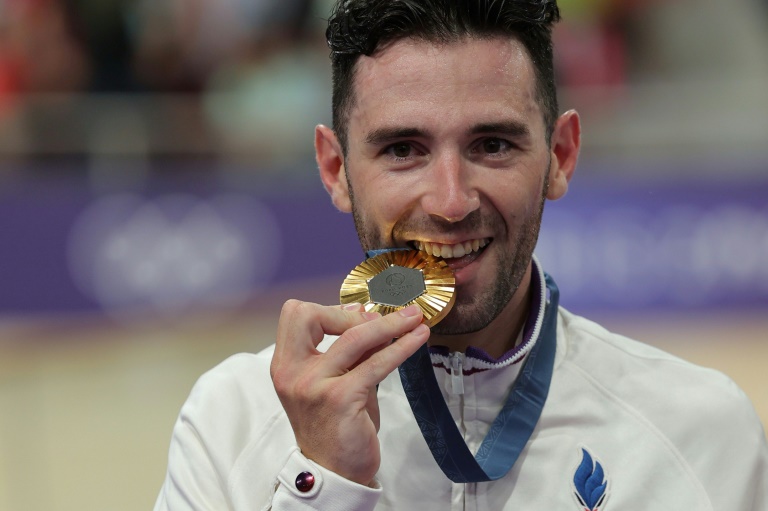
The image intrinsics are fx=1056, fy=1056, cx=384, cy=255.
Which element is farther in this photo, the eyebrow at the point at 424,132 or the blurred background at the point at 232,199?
the blurred background at the point at 232,199

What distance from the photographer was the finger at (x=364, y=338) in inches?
76.8

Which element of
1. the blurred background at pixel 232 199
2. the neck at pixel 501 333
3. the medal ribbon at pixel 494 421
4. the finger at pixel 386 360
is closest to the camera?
the finger at pixel 386 360

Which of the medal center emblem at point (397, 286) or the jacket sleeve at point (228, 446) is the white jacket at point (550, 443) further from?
the medal center emblem at point (397, 286)

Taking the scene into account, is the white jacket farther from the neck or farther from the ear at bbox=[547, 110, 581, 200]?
the ear at bbox=[547, 110, 581, 200]

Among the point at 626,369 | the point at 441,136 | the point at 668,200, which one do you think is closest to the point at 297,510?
the point at 441,136

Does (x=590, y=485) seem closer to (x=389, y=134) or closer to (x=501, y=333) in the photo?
(x=501, y=333)

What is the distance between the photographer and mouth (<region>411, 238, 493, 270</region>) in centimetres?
225

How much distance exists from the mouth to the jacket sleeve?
523mm

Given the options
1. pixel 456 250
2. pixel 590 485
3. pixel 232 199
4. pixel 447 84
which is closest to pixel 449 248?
pixel 456 250

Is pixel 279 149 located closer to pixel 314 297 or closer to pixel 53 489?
pixel 314 297

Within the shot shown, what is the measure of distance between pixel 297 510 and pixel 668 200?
559 centimetres

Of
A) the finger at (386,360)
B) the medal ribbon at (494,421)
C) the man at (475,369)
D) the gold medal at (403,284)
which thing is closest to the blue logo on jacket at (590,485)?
the man at (475,369)

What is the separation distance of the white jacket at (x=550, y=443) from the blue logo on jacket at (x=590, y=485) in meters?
0.01

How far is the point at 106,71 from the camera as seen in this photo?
739 cm
